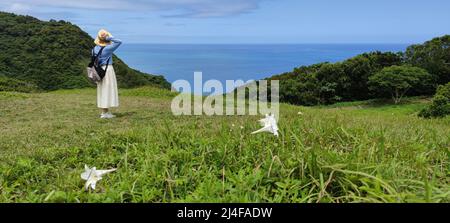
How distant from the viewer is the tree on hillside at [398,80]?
138 feet

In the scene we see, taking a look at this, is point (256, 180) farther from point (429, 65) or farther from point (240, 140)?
point (429, 65)

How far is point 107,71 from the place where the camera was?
8.29 m

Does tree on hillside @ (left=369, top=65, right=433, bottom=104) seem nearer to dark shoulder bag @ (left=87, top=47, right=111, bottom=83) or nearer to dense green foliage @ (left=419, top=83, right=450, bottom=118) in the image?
dense green foliage @ (left=419, top=83, right=450, bottom=118)

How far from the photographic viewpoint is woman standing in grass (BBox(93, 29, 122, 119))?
791cm

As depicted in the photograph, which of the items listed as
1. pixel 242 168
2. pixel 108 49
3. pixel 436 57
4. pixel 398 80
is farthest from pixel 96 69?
pixel 436 57

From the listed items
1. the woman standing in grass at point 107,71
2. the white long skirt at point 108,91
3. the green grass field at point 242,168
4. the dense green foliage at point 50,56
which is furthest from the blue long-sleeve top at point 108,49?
the dense green foliage at point 50,56

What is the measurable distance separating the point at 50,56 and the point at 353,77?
3030cm

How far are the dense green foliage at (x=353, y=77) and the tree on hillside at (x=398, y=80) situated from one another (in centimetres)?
30

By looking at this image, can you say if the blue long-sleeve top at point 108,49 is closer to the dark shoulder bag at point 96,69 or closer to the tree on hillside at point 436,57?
the dark shoulder bag at point 96,69

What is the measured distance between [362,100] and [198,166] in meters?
45.9

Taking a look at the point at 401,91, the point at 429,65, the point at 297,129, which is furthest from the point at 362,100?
the point at 297,129

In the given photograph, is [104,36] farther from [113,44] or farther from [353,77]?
[353,77]
